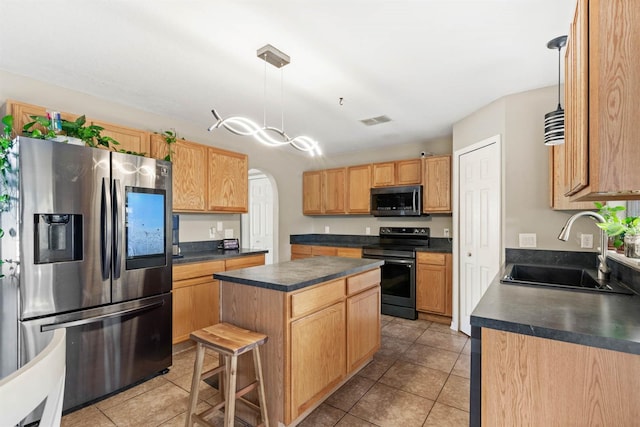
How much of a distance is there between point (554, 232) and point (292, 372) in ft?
8.13

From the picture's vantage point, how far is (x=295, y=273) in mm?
2158

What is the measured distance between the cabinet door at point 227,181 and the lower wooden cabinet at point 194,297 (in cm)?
72

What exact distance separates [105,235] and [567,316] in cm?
278

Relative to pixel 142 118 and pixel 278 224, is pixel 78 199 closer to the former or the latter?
pixel 142 118

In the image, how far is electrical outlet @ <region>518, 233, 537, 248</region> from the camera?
2707mm

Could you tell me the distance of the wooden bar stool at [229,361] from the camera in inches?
63.9

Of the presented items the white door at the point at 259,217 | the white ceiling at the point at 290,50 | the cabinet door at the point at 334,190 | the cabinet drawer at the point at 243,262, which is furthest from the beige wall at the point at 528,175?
the white door at the point at 259,217

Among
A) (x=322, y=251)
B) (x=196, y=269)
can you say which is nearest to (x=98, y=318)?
(x=196, y=269)

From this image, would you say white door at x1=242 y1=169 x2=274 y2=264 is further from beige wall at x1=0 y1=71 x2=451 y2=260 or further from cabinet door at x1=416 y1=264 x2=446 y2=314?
cabinet door at x1=416 y1=264 x2=446 y2=314

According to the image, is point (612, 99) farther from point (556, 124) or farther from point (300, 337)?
point (300, 337)

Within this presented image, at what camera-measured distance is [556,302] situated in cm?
144

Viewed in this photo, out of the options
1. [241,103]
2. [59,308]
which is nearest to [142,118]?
[241,103]

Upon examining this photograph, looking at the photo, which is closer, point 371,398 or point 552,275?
point 371,398

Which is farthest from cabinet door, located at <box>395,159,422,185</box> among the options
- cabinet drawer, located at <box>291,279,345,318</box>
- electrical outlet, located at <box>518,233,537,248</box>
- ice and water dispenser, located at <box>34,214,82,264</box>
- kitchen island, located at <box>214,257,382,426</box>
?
ice and water dispenser, located at <box>34,214,82,264</box>
